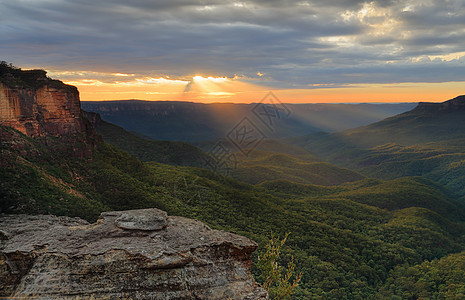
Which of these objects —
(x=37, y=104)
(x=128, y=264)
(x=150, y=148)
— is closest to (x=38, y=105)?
(x=37, y=104)

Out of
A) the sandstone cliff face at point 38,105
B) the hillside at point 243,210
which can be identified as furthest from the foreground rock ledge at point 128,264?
the sandstone cliff face at point 38,105

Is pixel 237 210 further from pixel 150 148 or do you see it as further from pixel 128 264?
pixel 150 148

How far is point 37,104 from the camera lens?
4397 centimetres

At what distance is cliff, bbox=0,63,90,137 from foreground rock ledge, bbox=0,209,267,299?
3288 cm

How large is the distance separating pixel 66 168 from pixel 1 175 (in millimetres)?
12115

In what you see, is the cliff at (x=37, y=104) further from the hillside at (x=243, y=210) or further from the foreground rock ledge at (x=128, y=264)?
the foreground rock ledge at (x=128, y=264)

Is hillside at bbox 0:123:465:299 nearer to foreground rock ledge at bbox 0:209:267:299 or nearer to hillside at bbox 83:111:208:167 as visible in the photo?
foreground rock ledge at bbox 0:209:267:299

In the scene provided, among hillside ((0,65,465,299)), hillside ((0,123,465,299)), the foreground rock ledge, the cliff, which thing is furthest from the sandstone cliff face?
the foreground rock ledge

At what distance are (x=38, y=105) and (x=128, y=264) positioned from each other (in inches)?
1754

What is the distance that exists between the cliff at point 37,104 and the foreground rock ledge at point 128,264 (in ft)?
108

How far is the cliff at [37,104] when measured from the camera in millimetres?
38750

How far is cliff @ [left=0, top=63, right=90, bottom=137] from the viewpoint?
38750 mm

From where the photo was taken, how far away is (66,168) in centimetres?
4019

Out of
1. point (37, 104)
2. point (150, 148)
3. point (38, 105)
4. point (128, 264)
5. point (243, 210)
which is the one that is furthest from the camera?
point (150, 148)
